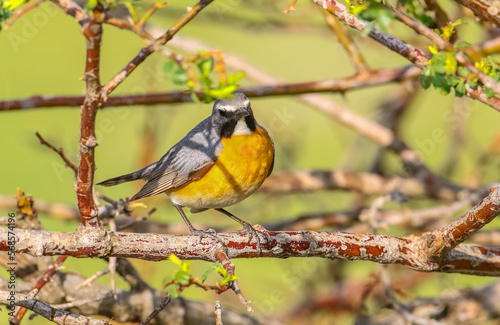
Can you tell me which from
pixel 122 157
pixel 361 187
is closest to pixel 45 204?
pixel 361 187

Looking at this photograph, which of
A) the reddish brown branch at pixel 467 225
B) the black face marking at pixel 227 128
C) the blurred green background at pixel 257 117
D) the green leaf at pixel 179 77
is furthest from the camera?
the blurred green background at pixel 257 117

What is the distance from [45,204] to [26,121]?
7.34 metres

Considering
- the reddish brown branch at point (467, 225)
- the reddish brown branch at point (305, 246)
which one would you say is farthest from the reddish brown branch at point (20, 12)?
the reddish brown branch at point (467, 225)

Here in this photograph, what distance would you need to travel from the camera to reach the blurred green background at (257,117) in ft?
19.0

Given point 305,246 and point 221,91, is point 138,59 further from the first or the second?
point 305,246

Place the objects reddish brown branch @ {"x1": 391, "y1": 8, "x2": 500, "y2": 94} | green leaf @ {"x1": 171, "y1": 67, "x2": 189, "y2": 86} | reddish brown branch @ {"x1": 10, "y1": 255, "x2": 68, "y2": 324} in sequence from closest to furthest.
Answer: green leaf @ {"x1": 171, "y1": 67, "x2": 189, "y2": 86} < reddish brown branch @ {"x1": 391, "y1": 8, "x2": 500, "y2": 94} < reddish brown branch @ {"x1": 10, "y1": 255, "x2": 68, "y2": 324}

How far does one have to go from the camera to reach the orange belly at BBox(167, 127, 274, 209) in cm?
373

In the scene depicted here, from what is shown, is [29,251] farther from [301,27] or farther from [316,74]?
[316,74]

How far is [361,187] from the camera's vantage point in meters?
5.37

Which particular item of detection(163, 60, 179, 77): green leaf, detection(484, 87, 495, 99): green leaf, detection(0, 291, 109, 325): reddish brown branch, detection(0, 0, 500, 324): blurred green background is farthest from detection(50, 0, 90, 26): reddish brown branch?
Answer: detection(0, 0, 500, 324): blurred green background

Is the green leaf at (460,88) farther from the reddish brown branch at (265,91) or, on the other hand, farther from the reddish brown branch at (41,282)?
the reddish brown branch at (41,282)

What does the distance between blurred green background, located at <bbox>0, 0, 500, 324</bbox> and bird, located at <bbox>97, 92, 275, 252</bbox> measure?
2.88 ft

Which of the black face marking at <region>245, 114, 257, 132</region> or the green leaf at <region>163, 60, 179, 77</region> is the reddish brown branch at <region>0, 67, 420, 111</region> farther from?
the green leaf at <region>163, 60, 179, 77</region>

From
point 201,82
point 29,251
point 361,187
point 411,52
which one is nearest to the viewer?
point 201,82
